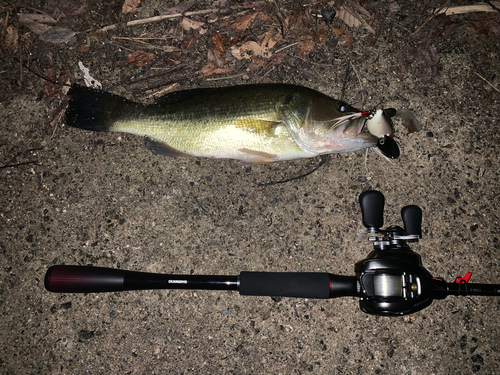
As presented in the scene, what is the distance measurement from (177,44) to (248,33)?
72 centimetres

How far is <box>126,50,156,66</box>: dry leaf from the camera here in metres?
3.17

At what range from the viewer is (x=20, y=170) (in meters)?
3.07

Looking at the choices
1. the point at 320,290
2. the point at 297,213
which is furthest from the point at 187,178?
the point at 320,290

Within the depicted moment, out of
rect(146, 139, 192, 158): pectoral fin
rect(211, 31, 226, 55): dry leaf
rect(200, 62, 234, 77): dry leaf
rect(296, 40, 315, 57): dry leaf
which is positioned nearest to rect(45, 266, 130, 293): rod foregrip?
rect(146, 139, 192, 158): pectoral fin

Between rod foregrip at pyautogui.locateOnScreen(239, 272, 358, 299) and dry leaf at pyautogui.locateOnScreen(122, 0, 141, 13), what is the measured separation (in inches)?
113

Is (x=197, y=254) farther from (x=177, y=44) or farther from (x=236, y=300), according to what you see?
(x=177, y=44)

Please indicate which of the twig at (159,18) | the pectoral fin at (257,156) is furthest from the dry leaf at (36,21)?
the pectoral fin at (257,156)

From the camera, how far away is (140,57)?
10.4 ft

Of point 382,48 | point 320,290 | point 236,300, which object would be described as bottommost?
point 236,300

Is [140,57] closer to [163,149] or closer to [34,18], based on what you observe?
[163,149]

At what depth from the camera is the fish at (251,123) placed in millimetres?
2654

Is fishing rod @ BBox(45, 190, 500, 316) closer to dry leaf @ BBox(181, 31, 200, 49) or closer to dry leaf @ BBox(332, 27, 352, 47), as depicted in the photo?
dry leaf @ BBox(332, 27, 352, 47)

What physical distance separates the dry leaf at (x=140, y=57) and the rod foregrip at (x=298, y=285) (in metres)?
2.30

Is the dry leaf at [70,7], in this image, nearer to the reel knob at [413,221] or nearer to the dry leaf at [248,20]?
the dry leaf at [248,20]
